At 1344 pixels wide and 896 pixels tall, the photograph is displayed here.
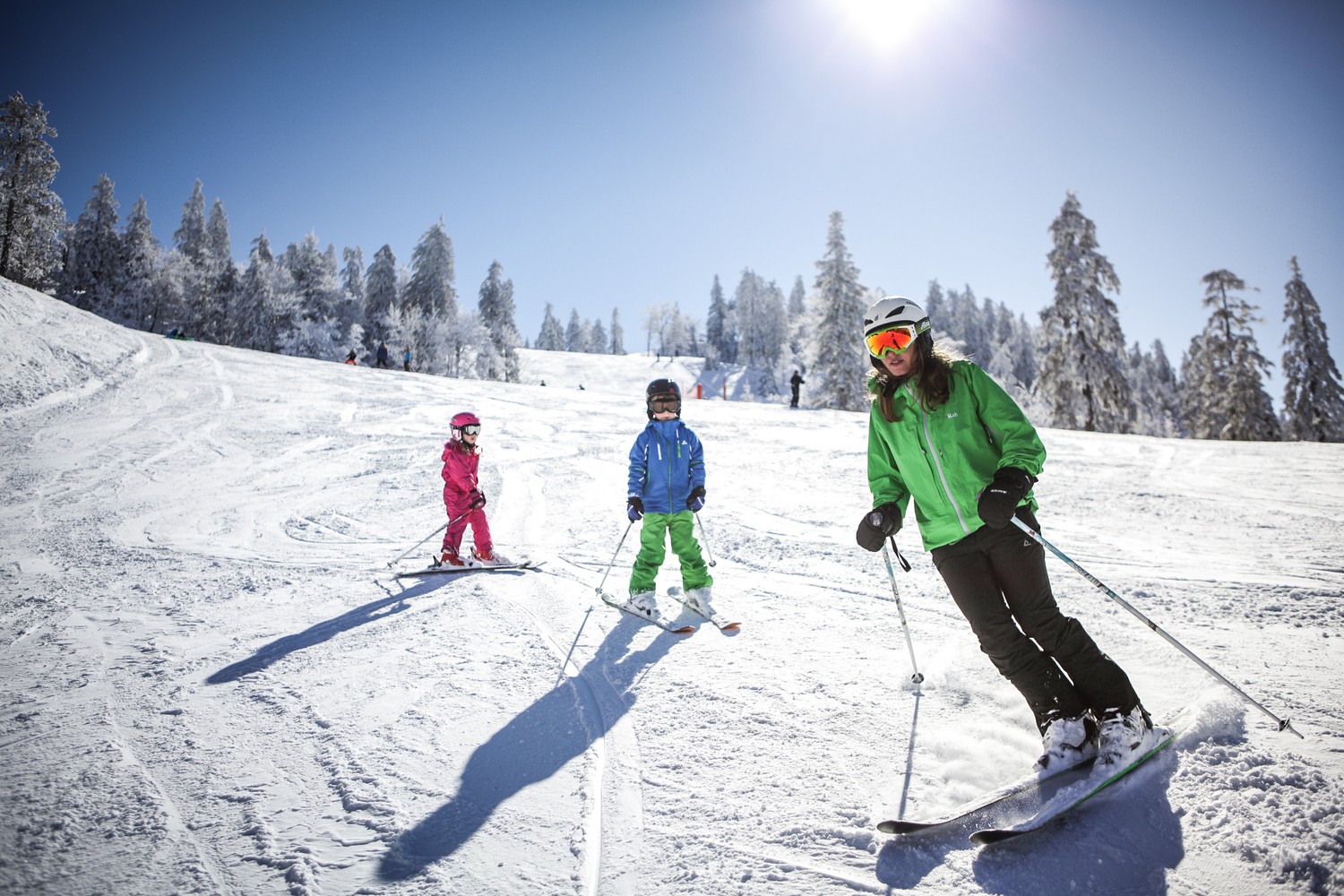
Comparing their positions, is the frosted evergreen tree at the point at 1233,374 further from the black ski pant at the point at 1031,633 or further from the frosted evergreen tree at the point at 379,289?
the frosted evergreen tree at the point at 379,289

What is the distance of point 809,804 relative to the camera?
2.31 meters

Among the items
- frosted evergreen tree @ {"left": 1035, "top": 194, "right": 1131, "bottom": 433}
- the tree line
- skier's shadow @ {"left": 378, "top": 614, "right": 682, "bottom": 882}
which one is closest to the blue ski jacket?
skier's shadow @ {"left": 378, "top": 614, "right": 682, "bottom": 882}

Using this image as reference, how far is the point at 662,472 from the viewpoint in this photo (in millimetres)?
4906

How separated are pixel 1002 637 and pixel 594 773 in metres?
1.89

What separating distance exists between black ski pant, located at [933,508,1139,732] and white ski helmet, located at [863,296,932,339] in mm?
1021

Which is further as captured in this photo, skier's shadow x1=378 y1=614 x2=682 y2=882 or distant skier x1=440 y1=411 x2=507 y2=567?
distant skier x1=440 y1=411 x2=507 y2=567

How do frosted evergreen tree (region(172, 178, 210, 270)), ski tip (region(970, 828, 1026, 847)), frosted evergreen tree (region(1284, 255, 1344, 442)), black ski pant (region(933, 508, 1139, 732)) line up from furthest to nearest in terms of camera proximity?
frosted evergreen tree (region(172, 178, 210, 270))
frosted evergreen tree (region(1284, 255, 1344, 442))
black ski pant (region(933, 508, 1139, 732))
ski tip (region(970, 828, 1026, 847))

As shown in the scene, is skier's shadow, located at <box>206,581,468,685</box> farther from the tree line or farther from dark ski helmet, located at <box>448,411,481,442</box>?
the tree line

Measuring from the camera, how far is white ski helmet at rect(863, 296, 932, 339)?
2.72 meters

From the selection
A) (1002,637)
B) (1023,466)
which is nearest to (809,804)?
(1002,637)

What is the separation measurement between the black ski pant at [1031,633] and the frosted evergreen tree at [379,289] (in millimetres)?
51935

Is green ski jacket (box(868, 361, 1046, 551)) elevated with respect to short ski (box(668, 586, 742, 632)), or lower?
→ elevated

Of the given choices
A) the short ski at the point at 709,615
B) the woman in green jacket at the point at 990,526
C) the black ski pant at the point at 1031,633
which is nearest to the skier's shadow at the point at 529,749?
the short ski at the point at 709,615

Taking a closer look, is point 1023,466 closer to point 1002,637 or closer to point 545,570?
point 1002,637
